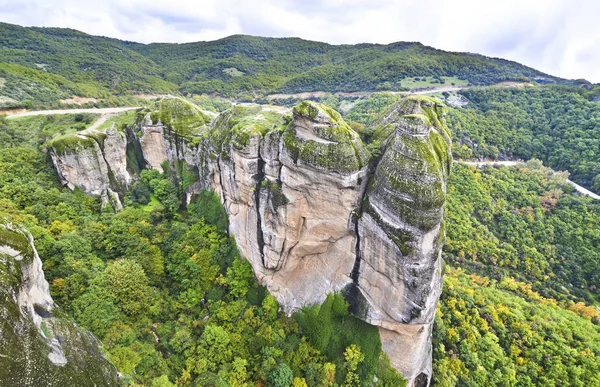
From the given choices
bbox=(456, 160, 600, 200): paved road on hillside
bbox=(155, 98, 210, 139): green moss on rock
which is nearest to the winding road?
bbox=(456, 160, 600, 200): paved road on hillside

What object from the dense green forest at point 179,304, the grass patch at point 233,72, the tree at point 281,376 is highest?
the grass patch at point 233,72

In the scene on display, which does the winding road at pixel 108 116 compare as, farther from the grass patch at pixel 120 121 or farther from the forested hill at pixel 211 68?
the forested hill at pixel 211 68

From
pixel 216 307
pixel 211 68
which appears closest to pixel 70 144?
pixel 216 307

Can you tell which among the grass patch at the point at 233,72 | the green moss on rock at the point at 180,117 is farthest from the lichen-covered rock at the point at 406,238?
Answer: the grass patch at the point at 233,72

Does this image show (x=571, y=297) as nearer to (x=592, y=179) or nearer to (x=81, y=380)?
(x=592, y=179)

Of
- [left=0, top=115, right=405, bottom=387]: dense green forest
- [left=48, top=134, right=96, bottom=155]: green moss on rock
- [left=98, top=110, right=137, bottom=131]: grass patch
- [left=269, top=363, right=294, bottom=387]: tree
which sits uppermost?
[left=98, top=110, right=137, bottom=131]: grass patch

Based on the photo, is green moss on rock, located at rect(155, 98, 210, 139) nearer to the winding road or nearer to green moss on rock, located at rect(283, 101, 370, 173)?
the winding road

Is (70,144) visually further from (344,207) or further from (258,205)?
(344,207)

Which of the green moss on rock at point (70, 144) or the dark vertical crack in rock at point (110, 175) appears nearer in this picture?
the green moss on rock at point (70, 144)
